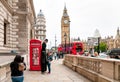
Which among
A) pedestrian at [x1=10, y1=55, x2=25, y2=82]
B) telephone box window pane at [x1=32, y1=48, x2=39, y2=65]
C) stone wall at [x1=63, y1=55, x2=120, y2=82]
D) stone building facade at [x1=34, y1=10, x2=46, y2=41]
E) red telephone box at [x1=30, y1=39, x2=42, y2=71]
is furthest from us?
stone building facade at [x1=34, y1=10, x2=46, y2=41]

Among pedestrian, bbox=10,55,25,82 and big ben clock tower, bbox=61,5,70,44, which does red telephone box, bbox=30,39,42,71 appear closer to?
pedestrian, bbox=10,55,25,82

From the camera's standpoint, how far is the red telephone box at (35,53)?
20.7 m

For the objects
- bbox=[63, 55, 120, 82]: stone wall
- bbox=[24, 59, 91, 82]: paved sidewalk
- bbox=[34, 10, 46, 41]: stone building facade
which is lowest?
bbox=[24, 59, 91, 82]: paved sidewalk

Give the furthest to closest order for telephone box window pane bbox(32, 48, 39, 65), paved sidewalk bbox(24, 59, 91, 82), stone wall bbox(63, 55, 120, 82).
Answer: telephone box window pane bbox(32, 48, 39, 65), paved sidewalk bbox(24, 59, 91, 82), stone wall bbox(63, 55, 120, 82)

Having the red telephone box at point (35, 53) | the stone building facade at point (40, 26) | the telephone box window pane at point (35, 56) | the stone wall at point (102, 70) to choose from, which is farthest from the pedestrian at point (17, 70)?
the stone building facade at point (40, 26)

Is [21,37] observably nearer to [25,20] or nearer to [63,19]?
[25,20]

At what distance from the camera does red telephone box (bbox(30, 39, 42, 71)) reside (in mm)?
20656

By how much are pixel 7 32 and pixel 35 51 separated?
835 centimetres

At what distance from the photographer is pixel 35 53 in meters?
20.9

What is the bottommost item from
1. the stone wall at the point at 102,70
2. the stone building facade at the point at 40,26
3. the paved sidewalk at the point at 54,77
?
the paved sidewalk at the point at 54,77

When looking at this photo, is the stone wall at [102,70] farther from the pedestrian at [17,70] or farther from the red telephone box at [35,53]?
the red telephone box at [35,53]

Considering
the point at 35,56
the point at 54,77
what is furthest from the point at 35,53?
the point at 54,77

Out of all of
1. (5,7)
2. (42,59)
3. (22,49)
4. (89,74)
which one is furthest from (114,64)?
(22,49)

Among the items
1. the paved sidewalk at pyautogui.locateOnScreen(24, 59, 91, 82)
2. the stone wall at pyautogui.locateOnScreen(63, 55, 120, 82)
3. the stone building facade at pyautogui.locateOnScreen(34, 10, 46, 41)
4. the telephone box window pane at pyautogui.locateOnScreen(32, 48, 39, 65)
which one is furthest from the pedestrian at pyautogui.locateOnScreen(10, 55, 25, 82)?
the stone building facade at pyautogui.locateOnScreen(34, 10, 46, 41)
